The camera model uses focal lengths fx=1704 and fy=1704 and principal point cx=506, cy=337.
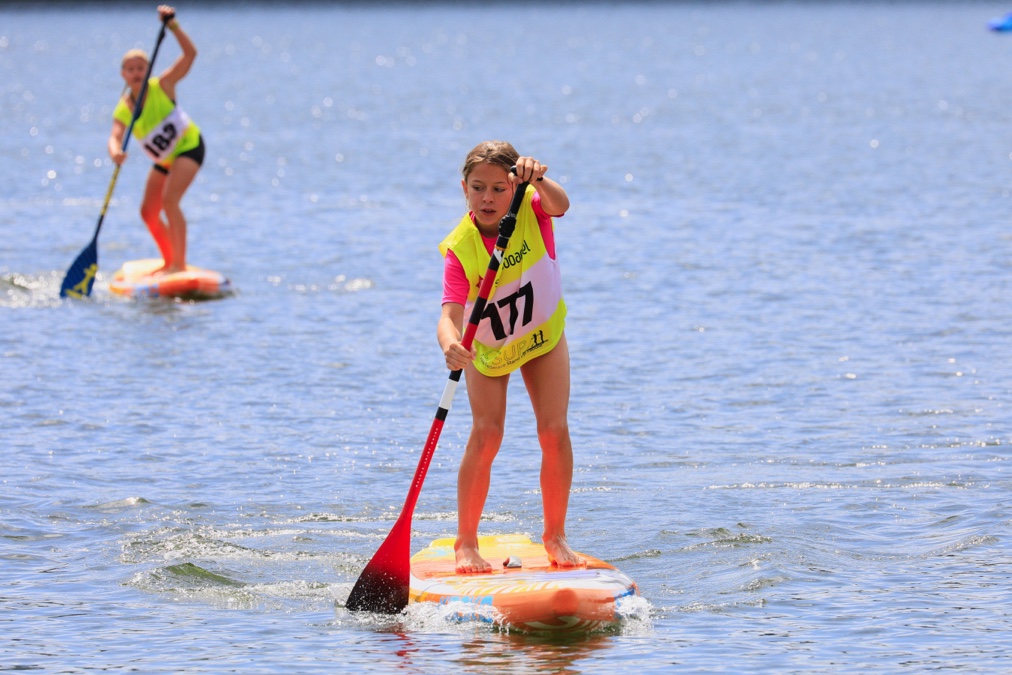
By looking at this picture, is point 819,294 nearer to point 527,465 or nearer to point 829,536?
point 527,465

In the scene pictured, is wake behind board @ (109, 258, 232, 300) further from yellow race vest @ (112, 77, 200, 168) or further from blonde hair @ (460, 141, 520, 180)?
blonde hair @ (460, 141, 520, 180)

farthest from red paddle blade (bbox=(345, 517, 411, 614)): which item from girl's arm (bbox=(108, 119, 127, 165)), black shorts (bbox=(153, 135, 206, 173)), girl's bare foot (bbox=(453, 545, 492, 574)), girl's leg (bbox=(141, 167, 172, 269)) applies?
black shorts (bbox=(153, 135, 206, 173))

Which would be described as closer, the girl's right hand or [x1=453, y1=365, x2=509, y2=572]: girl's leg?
the girl's right hand

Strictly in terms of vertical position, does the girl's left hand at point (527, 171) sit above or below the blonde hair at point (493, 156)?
below

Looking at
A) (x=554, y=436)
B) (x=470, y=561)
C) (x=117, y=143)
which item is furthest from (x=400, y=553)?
(x=117, y=143)

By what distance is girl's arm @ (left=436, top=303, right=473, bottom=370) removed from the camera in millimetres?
6586

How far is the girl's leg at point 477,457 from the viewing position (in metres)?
7.00

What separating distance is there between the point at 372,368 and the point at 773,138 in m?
19.5

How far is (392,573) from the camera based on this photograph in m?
6.92

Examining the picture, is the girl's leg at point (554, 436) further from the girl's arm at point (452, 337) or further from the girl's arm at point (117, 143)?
the girl's arm at point (117, 143)

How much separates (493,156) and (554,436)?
45.8 inches

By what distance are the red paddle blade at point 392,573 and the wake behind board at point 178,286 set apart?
815 cm

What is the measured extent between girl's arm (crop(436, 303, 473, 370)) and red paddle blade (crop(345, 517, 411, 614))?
750 millimetres

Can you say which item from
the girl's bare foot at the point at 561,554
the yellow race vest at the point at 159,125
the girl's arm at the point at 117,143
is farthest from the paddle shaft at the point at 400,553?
the yellow race vest at the point at 159,125
